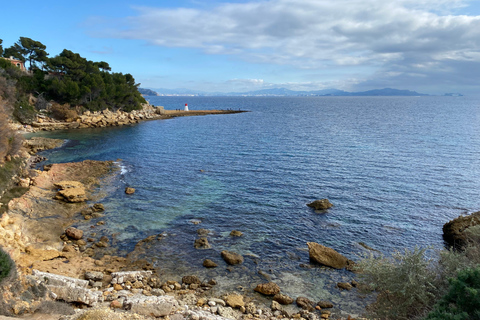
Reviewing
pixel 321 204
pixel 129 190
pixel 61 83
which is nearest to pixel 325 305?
pixel 321 204

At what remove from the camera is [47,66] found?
79.8m

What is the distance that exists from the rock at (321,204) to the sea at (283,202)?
1.74 ft

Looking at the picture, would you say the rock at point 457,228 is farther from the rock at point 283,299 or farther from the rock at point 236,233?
the rock at point 236,233

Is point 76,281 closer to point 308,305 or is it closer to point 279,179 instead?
point 308,305

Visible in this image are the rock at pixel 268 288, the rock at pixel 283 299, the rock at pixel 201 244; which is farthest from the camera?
the rock at pixel 201 244

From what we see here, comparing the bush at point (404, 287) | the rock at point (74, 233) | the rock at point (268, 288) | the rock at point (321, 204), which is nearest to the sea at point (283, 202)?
the rock at point (268, 288)

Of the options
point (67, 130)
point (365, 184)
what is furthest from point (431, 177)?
point (67, 130)

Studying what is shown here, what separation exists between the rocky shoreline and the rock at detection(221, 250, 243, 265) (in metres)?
0.06

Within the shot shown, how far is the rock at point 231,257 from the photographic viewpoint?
17.6m

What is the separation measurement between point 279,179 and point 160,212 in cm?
1382

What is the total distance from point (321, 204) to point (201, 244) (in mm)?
10958

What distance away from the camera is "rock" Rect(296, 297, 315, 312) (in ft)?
46.0

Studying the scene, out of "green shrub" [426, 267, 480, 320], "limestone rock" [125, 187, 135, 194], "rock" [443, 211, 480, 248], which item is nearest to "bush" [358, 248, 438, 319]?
"green shrub" [426, 267, 480, 320]

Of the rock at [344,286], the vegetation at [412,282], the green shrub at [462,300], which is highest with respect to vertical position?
the green shrub at [462,300]
